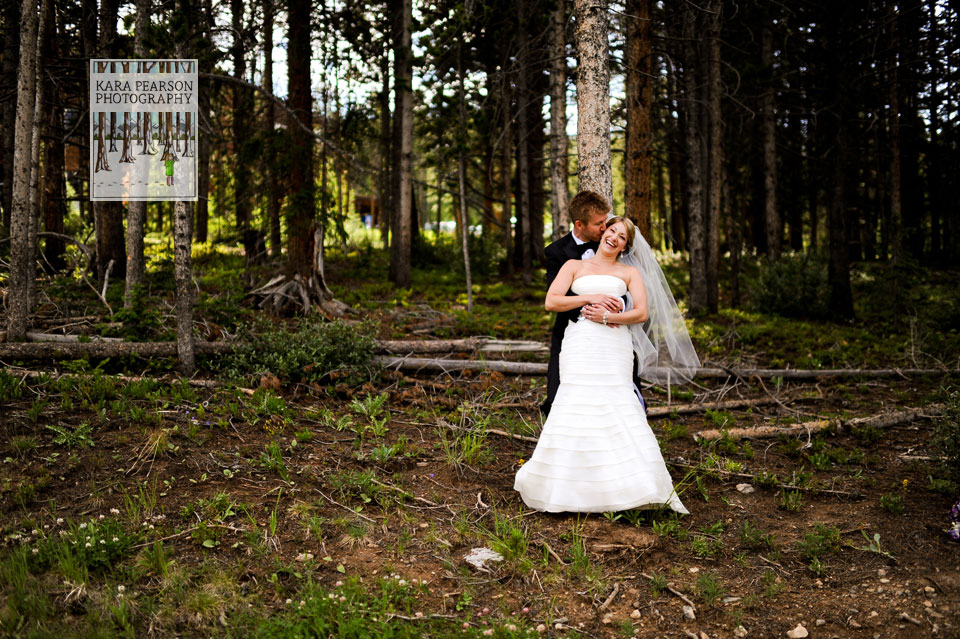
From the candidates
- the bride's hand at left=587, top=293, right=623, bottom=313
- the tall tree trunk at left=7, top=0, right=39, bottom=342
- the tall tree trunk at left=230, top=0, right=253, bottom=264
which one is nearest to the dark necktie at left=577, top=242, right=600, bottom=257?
the bride's hand at left=587, top=293, right=623, bottom=313

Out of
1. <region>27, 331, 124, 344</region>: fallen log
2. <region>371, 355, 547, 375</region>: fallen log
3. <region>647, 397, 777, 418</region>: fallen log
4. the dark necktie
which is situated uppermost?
the dark necktie

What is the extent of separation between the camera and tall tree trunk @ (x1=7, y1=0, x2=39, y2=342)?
6.82 meters

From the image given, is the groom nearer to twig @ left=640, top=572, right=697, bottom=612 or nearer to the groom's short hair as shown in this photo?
Result: the groom's short hair

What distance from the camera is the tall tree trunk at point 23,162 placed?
6816mm

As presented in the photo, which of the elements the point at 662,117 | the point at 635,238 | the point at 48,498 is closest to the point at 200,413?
the point at 48,498

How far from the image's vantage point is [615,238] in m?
4.93

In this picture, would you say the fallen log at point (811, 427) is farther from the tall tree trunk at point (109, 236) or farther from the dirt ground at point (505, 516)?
the tall tree trunk at point (109, 236)

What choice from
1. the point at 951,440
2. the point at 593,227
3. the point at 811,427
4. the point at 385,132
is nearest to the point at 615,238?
the point at 593,227

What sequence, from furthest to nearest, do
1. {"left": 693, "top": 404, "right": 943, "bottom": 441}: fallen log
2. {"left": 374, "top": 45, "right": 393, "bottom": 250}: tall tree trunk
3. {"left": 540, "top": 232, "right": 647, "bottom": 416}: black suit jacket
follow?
{"left": 374, "top": 45, "right": 393, "bottom": 250}: tall tree trunk < {"left": 693, "top": 404, "right": 943, "bottom": 441}: fallen log < {"left": 540, "top": 232, "right": 647, "bottom": 416}: black suit jacket

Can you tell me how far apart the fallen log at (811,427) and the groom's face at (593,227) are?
2.56 m

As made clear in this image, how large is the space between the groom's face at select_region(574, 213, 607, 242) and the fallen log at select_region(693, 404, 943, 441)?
2555 mm

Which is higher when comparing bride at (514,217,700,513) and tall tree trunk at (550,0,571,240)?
tall tree trunk at (550,0,571,240)

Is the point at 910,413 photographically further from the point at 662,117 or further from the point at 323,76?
the point at 662,117

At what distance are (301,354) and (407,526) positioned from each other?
3.60 m
